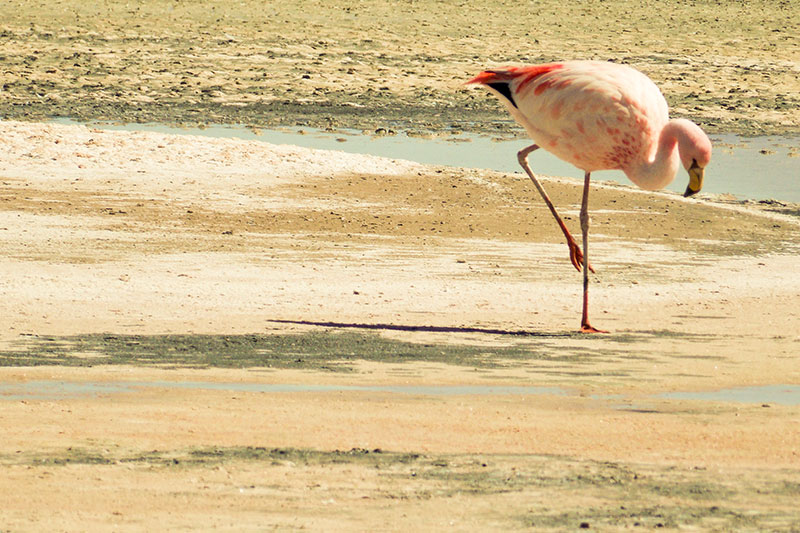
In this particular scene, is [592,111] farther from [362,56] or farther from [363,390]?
[362,56]

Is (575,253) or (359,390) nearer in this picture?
(359,390)

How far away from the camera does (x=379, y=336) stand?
799 cm

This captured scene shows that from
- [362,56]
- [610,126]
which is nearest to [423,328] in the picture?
[610,126]

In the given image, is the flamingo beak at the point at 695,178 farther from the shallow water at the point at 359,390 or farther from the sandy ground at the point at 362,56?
the sandy ground at the point at 362,56

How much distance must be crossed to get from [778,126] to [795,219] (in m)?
7.21

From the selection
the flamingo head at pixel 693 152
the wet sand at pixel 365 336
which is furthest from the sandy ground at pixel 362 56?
the flamingo head at pixel 693 152

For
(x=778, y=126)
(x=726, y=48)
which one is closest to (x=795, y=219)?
(x=778, y=126)

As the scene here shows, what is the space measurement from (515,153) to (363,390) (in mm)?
10734

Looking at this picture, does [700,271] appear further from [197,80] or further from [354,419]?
[197,80]

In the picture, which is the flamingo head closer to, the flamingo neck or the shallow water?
the flamingo neck

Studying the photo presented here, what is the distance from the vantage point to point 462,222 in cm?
1198

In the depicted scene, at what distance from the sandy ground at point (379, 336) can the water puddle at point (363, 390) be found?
0.27 feet

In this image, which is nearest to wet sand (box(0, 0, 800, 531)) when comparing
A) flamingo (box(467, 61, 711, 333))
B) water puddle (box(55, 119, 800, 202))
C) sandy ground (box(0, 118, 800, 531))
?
sandy ground (box(0, 118, 800, 531))

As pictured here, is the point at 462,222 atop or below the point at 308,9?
below
